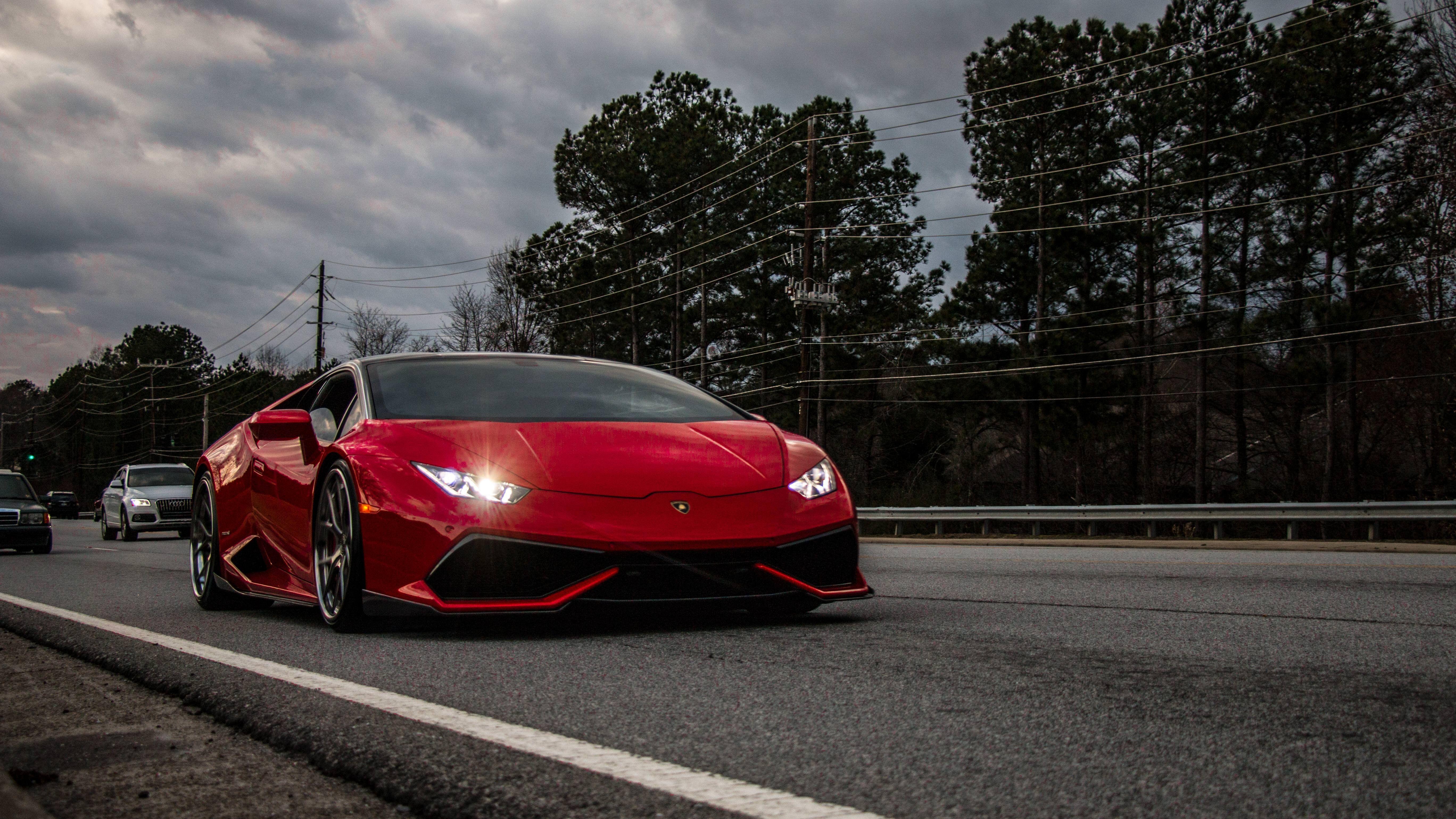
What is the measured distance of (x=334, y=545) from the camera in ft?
17.1

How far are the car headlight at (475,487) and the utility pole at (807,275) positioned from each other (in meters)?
28.2

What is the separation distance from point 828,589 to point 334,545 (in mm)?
2194

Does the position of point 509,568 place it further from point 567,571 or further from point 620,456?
point 620,456

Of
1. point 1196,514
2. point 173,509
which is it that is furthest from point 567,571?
point 173,509

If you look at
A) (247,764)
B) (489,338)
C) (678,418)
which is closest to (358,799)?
(247,764)

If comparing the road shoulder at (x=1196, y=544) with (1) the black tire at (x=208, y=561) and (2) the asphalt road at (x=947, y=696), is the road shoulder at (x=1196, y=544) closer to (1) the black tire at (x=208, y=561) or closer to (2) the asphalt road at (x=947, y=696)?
(2) the asphalt road at (x=947, y=696)

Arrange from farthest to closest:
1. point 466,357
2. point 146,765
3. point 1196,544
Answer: point 1196,544
point 466,357
point 146,765

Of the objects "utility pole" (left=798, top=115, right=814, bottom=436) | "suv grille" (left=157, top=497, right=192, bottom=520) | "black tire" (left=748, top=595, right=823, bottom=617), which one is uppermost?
"utility pole" (left=798, top=115, right=814, bottom=436)

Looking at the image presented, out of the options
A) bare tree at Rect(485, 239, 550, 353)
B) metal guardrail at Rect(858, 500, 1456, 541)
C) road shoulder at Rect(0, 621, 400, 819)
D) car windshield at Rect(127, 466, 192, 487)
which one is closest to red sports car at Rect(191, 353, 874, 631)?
road shoulder at Rect(0, 621, 400, 819)

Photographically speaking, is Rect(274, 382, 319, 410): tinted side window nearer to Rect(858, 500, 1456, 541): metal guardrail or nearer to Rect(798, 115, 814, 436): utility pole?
Rect(858, 500, 1456, 541): metal guardrail

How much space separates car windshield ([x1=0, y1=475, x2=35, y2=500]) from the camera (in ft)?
59.1

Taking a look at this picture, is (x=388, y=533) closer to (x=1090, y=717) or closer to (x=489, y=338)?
(x=1090, y=717)

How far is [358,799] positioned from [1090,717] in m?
1.70

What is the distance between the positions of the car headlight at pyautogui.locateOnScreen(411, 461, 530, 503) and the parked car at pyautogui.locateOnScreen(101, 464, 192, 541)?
70.5 feet
